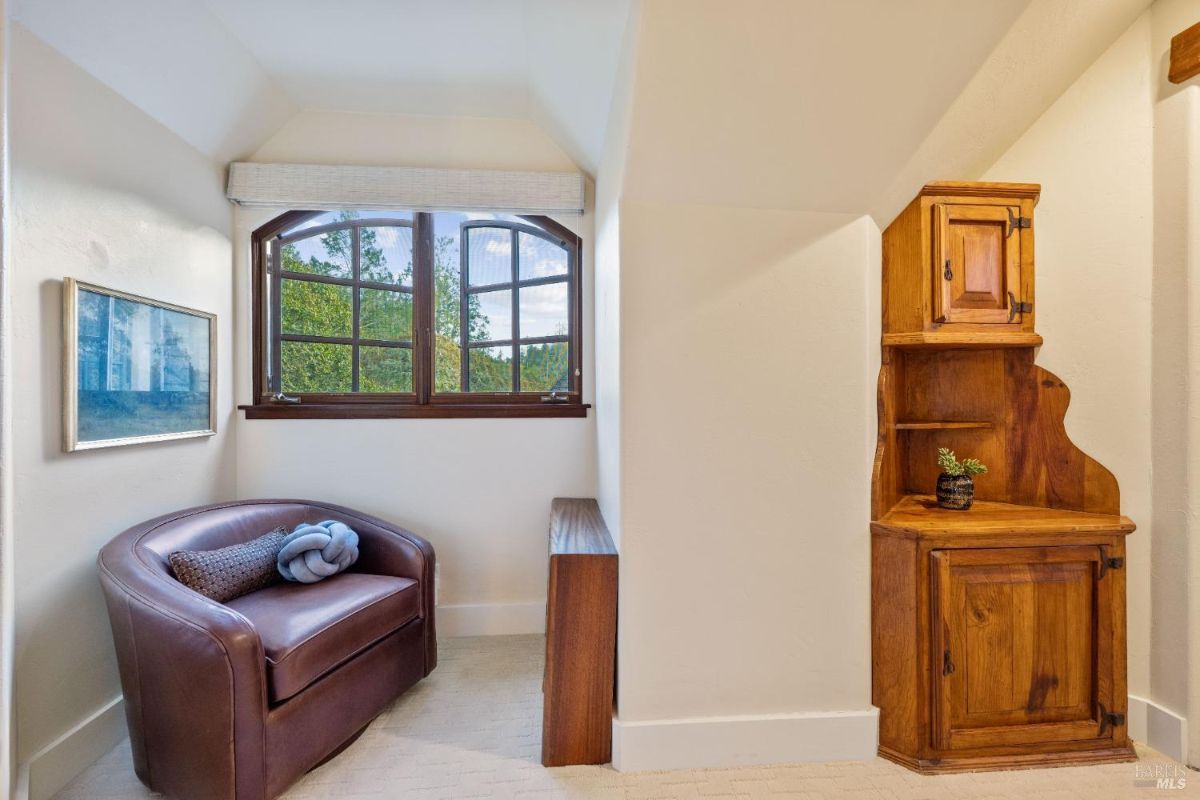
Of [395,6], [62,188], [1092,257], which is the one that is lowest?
[1092,257]

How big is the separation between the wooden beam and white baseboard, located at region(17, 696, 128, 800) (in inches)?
164

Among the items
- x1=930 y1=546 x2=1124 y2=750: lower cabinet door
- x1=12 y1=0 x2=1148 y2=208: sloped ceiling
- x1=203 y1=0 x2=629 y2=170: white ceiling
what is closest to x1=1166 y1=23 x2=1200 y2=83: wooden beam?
x1=12 y1=0 x2=1148 y2=208: sloped ceiling

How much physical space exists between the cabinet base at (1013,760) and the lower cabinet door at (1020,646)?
0.04 m

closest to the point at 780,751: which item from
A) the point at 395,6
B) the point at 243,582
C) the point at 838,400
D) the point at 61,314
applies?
the point at 838,400

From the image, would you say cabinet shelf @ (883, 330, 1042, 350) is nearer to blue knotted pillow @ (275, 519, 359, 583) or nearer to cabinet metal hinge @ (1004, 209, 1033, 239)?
cabinet metal hinge @ (1004, 209, 1033, 239)

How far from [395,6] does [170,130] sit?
43.5 inches

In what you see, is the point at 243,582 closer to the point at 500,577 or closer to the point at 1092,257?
the point at 500,577

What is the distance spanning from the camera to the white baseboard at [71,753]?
1505 millimetres

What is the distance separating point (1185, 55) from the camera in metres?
1.67

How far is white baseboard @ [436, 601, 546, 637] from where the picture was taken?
262 centimetres

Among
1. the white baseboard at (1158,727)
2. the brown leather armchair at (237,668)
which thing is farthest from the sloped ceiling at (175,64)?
the white baseboard at (1158,727)

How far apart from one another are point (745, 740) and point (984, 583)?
3.08 ft

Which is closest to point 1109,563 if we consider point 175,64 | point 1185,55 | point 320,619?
point 1185,55

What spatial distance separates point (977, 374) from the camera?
203cm
